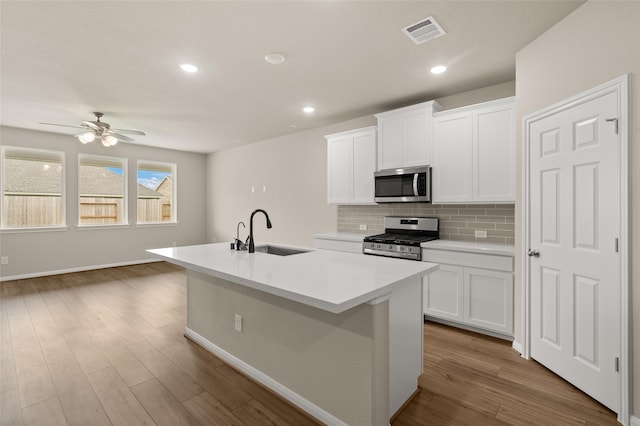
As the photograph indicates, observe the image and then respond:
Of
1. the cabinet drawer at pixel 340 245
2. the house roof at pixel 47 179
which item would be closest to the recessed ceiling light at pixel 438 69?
the cabinet drawer at pixel 340 245

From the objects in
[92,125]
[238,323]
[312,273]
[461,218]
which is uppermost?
[92,125]

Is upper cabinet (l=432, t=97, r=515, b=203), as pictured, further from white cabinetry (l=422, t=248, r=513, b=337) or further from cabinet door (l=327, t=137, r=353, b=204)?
cabinet door (l=327, t=137, r=353, b=204)

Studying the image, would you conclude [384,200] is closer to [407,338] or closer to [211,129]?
[407,338]

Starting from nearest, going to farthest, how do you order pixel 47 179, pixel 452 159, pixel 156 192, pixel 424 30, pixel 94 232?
pixel 424 30 < pixel 452 159 < pixel 47 179 < pixel 94 232 < pixel 156 192

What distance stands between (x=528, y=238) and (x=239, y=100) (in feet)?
11.7

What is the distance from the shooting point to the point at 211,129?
17.6ft

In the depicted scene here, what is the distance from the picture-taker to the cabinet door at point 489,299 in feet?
9.34

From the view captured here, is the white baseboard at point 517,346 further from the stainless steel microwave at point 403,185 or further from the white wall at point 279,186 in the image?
the white wall at point 279,186

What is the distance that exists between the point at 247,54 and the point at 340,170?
85.3 inches

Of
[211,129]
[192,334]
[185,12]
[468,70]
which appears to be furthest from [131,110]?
[468,70]

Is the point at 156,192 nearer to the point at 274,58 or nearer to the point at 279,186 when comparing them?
the point at 279,186

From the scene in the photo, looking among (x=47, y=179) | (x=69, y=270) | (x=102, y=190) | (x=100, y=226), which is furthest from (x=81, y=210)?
(x=69, y=270)

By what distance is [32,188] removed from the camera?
5.39 meters

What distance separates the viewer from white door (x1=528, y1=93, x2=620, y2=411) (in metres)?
1.90
